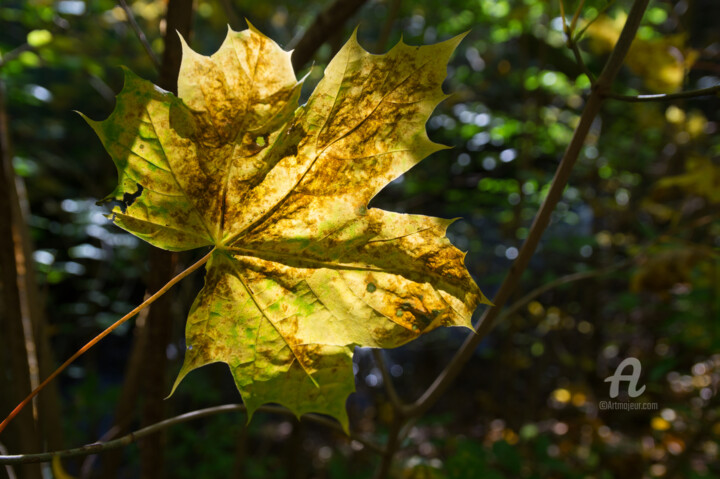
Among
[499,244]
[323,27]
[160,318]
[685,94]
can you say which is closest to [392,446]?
[160,318]

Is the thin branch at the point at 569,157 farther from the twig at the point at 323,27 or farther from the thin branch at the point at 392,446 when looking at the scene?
the twig at the point at 323,27

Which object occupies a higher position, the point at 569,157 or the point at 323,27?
the point at 323,27

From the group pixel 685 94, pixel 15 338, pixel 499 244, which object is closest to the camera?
pixel 685 94

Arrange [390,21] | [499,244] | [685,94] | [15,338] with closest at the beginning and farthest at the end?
[685,94] → [15,338] → [390,21] → [499,244]

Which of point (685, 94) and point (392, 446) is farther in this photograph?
point (392, 446)

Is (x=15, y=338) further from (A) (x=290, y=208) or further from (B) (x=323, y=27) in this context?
(B) (x=323, y=27)

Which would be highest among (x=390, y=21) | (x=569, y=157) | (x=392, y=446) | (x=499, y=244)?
(x=390, y=21)
